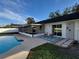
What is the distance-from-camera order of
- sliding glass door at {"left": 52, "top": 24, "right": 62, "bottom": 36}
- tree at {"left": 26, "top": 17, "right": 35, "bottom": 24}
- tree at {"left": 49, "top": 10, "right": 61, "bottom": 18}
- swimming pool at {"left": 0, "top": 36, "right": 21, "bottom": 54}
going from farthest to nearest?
tree at {"left": 26, "top": 17, "right": 35, "bottom": 24} < tree at {"left": 49, "top": 10, "right": 61, "bottom": 18} < sliding glass door at {"left": 52, "top": 24, "right": 62, "bottom": 36} < swimming pool at {"left": 0, "top": 36, "right": 21, "bottom": 54}

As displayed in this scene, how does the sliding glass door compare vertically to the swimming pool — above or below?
above

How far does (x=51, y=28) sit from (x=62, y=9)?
871 inches

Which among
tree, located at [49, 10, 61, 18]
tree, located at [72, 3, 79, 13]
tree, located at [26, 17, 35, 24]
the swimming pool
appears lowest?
the swimming pool

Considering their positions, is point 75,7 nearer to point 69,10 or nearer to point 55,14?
point 69,10

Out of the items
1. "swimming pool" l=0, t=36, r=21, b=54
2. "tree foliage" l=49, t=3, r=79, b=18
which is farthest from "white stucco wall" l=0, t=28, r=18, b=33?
"tree foliage" l=49, t=3, r=79, b=18

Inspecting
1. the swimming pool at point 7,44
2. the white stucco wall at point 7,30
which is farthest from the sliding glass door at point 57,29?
the white stucco wall at point 7,30

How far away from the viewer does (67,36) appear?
46.5ft

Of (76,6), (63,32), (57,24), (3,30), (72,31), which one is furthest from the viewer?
(76,6)

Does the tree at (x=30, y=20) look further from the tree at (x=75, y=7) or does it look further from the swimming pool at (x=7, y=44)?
the swimming pool at (x=7, y=44)

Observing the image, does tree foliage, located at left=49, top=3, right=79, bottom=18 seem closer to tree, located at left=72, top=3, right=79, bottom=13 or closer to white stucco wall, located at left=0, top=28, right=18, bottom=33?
tree, located at left=72, top=3, right=79, bottom=13

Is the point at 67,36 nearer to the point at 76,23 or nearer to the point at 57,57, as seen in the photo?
the point at 76,23

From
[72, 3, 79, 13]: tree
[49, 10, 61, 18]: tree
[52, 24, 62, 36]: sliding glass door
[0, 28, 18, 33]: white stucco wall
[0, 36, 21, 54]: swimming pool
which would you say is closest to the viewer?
[0, 36, 21, 54]: swimming pool

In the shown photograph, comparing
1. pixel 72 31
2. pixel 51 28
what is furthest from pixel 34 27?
pixel 72 31

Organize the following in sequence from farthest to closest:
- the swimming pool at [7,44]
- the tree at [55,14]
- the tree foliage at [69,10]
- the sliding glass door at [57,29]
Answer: the tree at [55,14]
the tree foliage at [69,10]
the sliding glass door at [57,29]
the swimming pool at [7,44]
